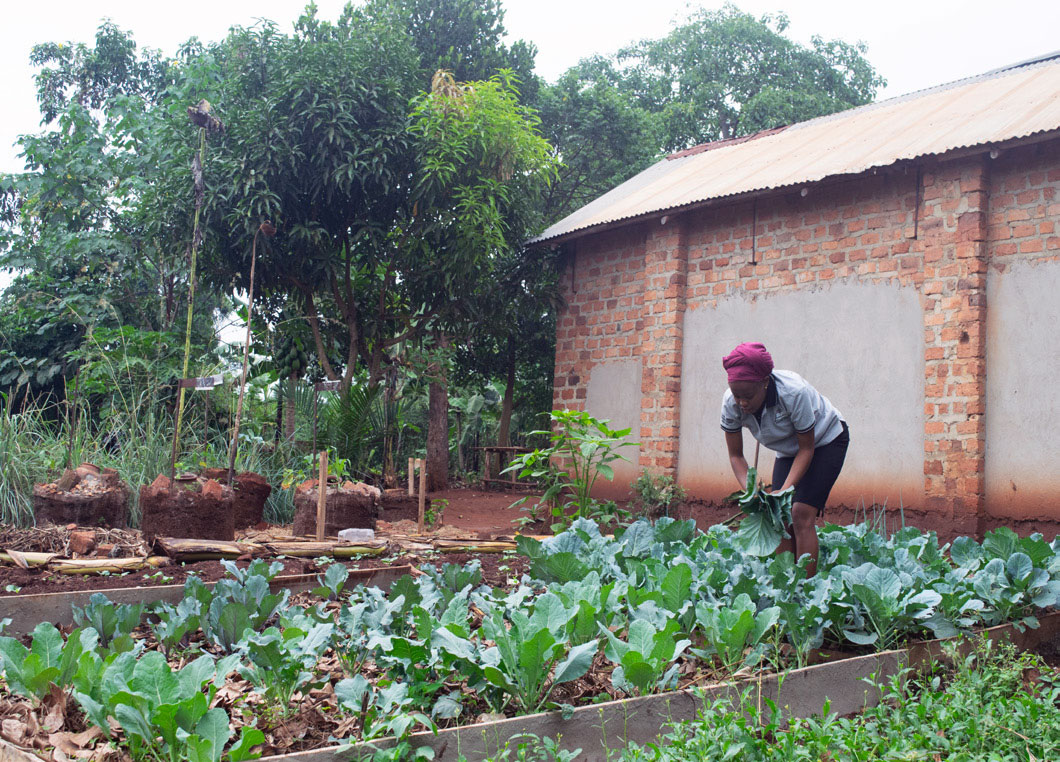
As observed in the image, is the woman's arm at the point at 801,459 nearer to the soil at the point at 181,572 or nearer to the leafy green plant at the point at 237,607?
the soil at the point at 181,572

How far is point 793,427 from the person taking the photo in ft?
14.2

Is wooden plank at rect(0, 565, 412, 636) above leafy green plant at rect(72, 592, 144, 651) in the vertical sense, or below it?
below

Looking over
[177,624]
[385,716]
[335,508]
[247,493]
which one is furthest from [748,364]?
[247,493]

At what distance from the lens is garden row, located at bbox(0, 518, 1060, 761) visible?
241 cm

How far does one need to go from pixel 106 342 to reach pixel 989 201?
9.93 meters

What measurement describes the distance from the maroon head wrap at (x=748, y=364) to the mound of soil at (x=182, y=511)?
12.0ft

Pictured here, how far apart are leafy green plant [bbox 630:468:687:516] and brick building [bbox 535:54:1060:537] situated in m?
0.13

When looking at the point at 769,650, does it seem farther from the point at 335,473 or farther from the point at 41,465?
the point at 41,465

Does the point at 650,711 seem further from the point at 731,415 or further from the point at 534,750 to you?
the point at 731,415

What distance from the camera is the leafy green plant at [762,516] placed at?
13.5 feet

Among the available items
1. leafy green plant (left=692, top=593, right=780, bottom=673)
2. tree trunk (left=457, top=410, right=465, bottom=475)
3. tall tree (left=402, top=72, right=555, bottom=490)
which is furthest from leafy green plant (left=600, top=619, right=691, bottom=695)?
tree trunk (left=457, top=410, right=465, bottom=475)

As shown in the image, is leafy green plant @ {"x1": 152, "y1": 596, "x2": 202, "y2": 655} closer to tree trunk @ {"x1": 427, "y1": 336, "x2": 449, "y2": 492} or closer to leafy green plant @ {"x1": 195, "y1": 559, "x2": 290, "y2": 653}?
leafy green plant @ {"x1": 195, "y1": 559, "x2": 290, "y2": 653}

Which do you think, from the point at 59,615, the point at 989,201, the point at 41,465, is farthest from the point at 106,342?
the point at 989,201

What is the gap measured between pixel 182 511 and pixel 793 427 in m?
3.90
